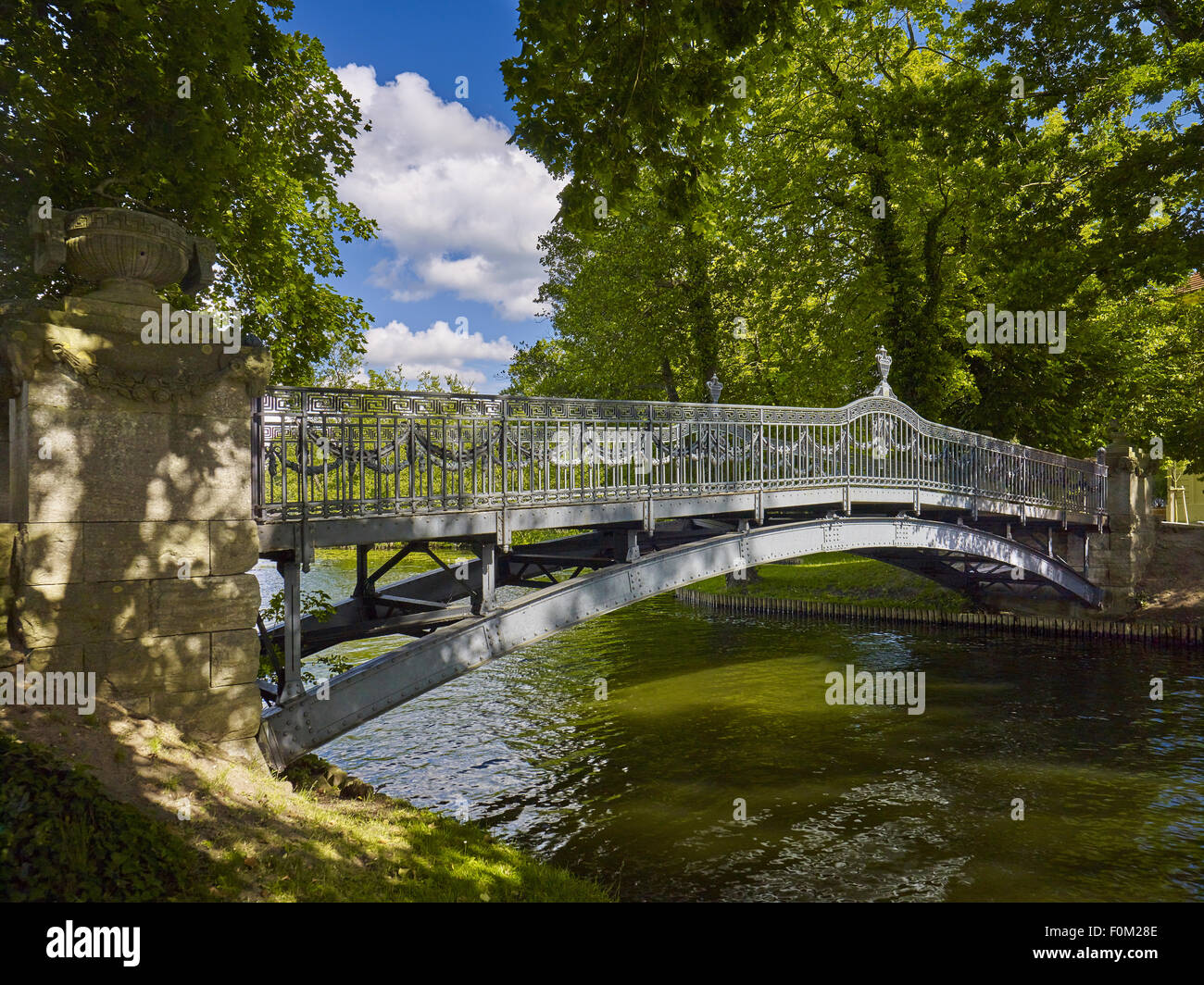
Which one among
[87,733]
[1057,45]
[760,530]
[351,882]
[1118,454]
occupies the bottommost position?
[351,882]

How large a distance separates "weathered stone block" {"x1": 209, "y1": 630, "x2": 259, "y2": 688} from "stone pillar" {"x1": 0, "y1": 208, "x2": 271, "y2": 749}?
0.03 ft

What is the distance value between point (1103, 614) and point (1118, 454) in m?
4.36

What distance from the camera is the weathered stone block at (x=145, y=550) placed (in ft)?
17.5

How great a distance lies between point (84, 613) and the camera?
17.2 feet

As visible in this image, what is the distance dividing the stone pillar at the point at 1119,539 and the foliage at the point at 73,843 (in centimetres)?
2274

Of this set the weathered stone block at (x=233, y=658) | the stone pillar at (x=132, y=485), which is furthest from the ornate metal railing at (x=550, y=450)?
the weathered stone block at (x=233, y=658)

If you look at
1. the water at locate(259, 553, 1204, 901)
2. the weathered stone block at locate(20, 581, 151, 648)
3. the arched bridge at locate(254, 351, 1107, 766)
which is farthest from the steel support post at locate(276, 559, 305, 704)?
the water at locate(259, 553, 1204, 901)

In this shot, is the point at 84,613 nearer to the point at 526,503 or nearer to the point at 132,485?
the point at 132,485

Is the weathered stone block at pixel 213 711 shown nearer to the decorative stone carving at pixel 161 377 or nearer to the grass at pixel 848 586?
the decorative stone carving at pixel 161 377

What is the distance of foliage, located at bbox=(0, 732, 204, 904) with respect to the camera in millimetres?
3809

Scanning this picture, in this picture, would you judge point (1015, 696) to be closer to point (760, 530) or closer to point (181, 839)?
point (760, 530)

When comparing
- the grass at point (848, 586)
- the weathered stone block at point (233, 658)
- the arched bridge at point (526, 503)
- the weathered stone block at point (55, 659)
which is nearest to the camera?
the weathered stone block at point (55, 659)
